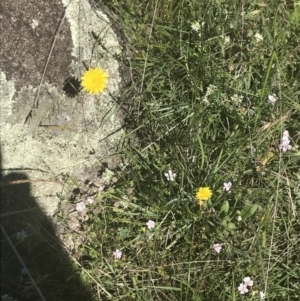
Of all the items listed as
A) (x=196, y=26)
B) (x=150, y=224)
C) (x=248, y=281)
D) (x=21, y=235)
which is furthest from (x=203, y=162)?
(x=21, y=235)

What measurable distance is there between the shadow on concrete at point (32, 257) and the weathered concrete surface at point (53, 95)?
3.1 inches

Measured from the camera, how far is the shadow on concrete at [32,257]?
7.28 feet

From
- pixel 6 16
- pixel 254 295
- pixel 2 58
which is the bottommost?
pixel 254 295

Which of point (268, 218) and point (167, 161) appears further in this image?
point (167, 161)

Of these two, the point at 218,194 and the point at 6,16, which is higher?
the point at 6,16

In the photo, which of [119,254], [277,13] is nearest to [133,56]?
[277,13]

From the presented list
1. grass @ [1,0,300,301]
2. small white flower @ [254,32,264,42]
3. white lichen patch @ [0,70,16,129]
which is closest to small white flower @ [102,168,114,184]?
grass @ [1,0,300,301]

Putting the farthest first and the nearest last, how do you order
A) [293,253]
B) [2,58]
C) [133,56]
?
[133,56]
[293,253]
[2,58]

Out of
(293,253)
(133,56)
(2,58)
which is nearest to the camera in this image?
(2,58)

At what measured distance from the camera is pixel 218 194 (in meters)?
2.24

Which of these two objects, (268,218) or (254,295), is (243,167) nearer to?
(268,218)

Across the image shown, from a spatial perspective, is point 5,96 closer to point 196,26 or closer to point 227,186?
point 196,26

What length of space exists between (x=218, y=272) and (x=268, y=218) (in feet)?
1.19

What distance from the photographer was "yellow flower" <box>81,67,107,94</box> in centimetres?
213
